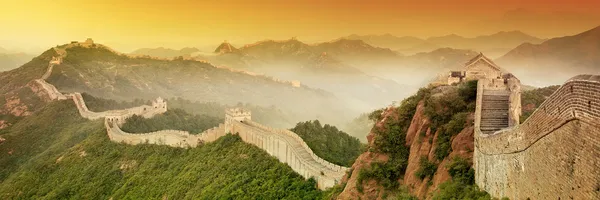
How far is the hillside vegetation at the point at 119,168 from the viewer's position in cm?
4550

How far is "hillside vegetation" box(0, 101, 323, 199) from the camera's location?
45500 mm

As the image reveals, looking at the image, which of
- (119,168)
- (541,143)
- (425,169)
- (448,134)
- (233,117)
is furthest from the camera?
(119,168)

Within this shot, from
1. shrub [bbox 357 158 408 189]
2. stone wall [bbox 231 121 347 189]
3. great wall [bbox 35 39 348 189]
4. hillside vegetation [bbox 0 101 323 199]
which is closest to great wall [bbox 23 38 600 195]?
shrub [bbox 357 158 408 189]

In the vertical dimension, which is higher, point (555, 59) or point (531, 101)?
point (555, 59)

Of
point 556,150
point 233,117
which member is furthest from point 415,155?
point 233,117

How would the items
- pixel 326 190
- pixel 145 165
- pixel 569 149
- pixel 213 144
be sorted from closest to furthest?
pixel 569 149 → pixel 326 190 → pixel 213 144 → pixel 145 165

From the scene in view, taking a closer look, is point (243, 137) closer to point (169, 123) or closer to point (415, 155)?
point (415, 155)

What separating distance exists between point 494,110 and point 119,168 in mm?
55772

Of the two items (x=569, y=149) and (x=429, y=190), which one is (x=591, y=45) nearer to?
(x=429, y=190)

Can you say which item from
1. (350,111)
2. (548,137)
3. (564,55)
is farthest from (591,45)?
(350,111)

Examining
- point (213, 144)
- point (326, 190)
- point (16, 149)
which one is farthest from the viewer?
point (16, 149)

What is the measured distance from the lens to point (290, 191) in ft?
131

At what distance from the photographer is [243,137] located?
186ft

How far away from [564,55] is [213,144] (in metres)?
38.2
